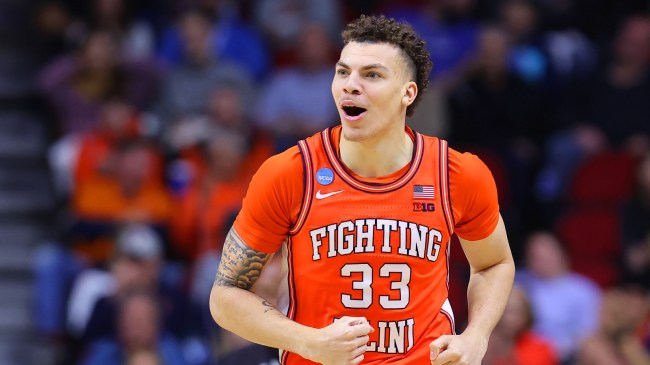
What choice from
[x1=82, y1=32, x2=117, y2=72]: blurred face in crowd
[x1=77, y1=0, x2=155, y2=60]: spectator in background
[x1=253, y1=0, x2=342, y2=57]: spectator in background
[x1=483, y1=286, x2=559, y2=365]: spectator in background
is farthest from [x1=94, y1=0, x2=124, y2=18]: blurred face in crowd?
[x1=483, y1=286, x2=559, y2=365]: spectator in background

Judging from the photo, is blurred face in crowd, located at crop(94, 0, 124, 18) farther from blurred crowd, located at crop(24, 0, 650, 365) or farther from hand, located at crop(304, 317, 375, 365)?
hand, located at crop(304, 317, 375, 365)

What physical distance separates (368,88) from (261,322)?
103 cm

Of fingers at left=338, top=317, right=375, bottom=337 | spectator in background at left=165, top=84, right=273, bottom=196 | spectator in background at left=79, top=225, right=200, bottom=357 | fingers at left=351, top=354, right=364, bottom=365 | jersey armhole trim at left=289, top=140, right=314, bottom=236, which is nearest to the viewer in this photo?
fingers at left=338, top=317, right=375, bottom=337

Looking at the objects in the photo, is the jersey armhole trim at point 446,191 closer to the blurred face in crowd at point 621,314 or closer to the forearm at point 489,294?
the forearm at point 489,294

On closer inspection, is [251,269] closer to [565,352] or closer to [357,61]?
[357,61]

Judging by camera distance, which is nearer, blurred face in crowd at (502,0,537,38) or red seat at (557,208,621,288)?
red seat at (557,208,621,288)

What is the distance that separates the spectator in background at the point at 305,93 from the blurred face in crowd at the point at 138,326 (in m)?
2.39

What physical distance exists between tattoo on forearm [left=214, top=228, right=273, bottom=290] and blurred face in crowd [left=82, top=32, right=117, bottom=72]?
645cm

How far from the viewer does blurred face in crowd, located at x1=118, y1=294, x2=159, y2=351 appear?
9.02 meters

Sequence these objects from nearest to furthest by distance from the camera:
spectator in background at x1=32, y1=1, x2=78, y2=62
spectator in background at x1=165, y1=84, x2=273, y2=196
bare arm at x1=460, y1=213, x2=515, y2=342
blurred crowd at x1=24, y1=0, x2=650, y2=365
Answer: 1. bare arm at x1=460, y1=213, x2=515, y2=342
2. blurred crowd at x1=24, y1=0, x2=650, y2=365
3. spectator in background at x1=165, y1=84, x2=273, y2=196
4. spectator in background at x1=32, y1=1, x2=78, y2=62

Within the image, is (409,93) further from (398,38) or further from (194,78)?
(194,78)

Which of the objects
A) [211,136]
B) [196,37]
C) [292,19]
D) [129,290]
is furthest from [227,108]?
[129,290]

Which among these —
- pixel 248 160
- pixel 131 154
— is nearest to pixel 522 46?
pixel 248 160

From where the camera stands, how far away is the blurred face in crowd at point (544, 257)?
383 inches
